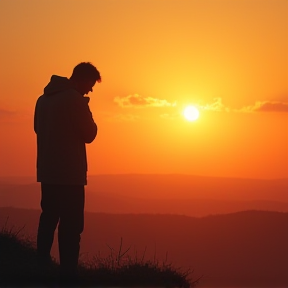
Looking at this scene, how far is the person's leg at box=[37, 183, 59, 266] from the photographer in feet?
25.8

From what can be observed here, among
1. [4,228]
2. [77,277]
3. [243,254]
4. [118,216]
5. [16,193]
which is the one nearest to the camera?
[77,277]

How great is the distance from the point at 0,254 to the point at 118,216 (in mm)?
70405

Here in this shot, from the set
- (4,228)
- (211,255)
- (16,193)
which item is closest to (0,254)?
(4,228)

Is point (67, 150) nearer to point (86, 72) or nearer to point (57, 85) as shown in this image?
point (57, 85)

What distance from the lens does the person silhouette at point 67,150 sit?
768 cm

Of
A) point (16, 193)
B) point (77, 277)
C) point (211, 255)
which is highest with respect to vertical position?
point (16, 193)

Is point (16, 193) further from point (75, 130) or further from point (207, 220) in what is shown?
point (75, 130)

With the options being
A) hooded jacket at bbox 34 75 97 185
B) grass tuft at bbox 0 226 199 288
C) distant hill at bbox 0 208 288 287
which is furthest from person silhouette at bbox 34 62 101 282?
distant hill at bbox 0 208 288 287

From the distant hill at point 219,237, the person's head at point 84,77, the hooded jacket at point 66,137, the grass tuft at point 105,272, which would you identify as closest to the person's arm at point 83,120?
the hooded jacket at point 66,137

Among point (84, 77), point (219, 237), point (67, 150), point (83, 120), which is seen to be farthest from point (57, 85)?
point (219, 237)

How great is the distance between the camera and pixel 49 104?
7.87 m

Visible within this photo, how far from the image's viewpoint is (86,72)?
7.86 metres

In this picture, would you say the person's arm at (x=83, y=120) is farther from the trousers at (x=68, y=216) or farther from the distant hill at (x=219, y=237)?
the distant hill at (x=219, y=237)

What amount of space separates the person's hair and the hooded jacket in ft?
0.44
